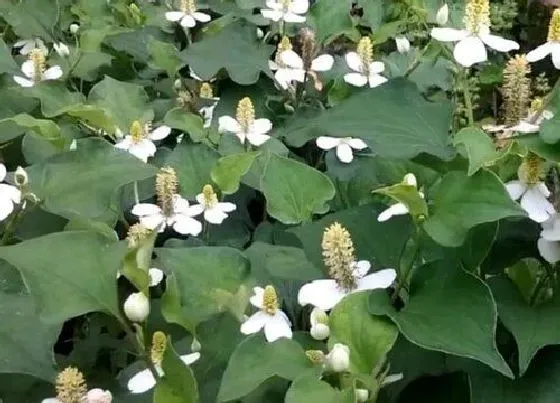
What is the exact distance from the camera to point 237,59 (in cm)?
109

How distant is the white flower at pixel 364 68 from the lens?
3.38ft

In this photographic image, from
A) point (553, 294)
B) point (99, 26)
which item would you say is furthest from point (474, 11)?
point (99, 26)

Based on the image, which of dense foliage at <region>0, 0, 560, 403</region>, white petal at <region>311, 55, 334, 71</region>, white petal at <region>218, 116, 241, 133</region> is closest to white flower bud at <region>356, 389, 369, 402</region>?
dense foliage at <region>0, 0, 560, 403</region>

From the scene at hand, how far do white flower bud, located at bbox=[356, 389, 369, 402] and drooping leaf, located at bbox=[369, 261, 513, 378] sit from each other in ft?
0.14

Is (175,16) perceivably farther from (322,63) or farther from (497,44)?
(497,44)

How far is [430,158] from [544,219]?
0.38 ft

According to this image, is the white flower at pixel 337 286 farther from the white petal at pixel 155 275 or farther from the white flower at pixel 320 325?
the white petal at pixel 155 275

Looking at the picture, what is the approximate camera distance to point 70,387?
2.01 feet

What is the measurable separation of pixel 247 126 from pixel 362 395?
1.41 feet

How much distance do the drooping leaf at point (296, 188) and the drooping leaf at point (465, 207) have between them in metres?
0.15

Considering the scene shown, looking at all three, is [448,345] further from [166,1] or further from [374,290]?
[166,1]

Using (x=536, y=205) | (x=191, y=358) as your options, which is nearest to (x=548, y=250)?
(x=536, y=205)

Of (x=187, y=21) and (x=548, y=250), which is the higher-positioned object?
(x=548, y=250)

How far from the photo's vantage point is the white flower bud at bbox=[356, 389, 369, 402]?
574 millimetres
